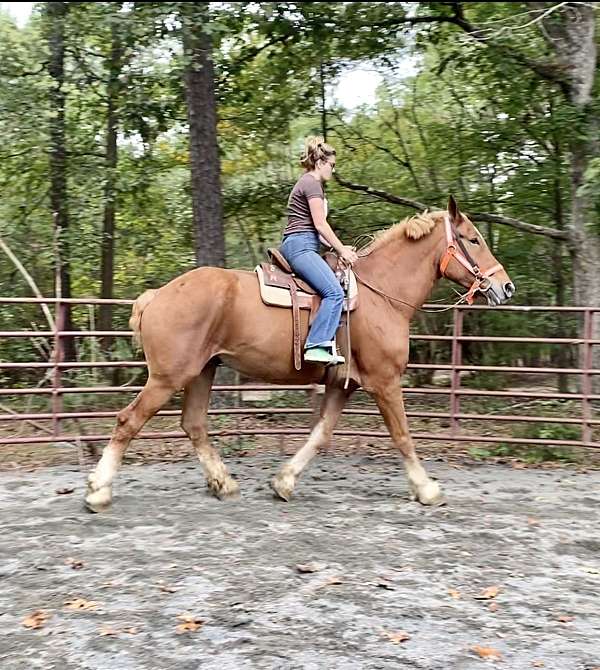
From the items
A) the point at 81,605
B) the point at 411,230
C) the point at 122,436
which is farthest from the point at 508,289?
the point at 81,605

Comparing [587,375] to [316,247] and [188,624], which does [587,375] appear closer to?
[316,247]

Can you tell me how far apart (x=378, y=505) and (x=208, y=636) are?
2498 millimetres

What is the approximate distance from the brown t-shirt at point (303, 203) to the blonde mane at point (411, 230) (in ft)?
2.12

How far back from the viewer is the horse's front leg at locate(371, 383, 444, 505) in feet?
18.9

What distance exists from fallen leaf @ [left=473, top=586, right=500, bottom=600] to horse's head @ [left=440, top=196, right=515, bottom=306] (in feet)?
8.12

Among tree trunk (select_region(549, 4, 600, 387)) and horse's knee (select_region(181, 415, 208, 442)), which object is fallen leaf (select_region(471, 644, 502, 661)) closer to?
horse's knee (select_region(181, 415, 208, 442))

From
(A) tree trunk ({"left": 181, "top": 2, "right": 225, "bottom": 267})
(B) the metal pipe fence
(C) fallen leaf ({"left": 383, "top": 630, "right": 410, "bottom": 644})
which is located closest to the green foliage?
(A) tree trunk ({"left": 181, "top": 2, "right": 225, "bottom": 267})

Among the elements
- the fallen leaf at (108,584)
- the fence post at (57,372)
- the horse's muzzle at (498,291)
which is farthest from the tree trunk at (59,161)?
the fallen leaf at (108,584)

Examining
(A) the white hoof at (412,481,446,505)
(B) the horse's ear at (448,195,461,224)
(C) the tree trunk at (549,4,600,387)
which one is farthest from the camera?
(C) the tree trunk at (549,4,600,387)

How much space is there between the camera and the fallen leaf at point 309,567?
4.37 meters

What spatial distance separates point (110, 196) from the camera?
10.9 metres

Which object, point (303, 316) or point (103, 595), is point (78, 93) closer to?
point (303, 316)

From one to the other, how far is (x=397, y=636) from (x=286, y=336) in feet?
8.46

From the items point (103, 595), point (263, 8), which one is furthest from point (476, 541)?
point (263, 8)
